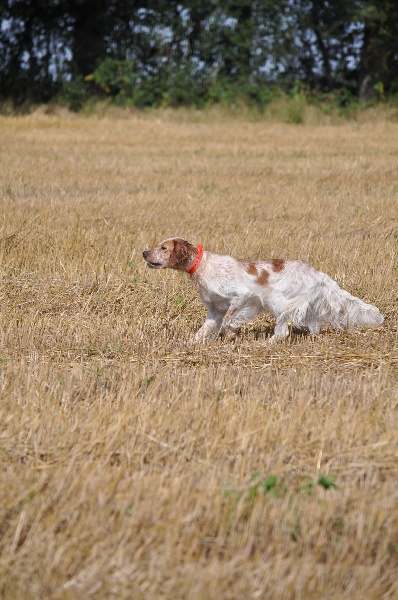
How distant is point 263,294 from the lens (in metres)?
6.46

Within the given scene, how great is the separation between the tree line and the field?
17.2 meters

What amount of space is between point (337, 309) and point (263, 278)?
2.15ft

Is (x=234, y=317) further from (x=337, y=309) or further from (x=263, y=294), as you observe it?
(x=337, y=309)

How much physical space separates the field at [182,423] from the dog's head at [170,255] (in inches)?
23.6

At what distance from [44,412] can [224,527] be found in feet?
4.85

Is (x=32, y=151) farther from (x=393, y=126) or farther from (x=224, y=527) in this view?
(x=224, y=527)

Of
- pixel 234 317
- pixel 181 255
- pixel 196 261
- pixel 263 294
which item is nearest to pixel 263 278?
pixel 263 294

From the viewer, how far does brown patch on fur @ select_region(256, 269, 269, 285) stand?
21.1 ft

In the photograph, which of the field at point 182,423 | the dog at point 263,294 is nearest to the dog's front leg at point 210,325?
the dog at point 263,294

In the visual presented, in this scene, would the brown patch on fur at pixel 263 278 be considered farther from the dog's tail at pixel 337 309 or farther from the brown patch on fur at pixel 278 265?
the dog's tail at pixel 337 309

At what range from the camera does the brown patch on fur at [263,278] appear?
6430 mm

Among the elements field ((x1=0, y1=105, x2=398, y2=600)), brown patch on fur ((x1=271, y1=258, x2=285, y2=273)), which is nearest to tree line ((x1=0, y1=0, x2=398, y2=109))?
field ((x1=0, y1=105, x2=398, y2=600))

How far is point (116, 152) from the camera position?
18172 millimetres

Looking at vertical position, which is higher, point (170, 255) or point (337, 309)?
point (170, 255)
